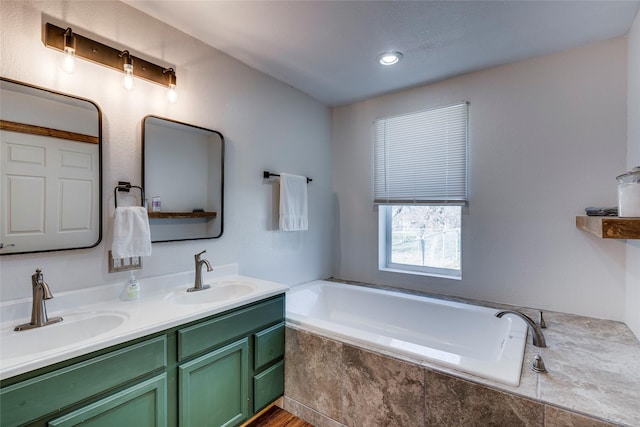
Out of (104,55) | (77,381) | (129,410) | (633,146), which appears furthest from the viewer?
(633,146)

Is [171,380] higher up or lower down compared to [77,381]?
lower down

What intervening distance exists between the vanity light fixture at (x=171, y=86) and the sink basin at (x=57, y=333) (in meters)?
1.26

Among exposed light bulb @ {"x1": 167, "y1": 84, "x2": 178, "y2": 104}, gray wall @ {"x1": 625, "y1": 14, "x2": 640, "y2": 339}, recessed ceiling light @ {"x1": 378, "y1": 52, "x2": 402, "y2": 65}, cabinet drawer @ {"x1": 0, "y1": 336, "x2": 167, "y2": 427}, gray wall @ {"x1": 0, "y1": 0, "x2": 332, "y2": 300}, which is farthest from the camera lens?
recessed ceiling light @ {"x1": 378, "y1": 52, "x2": 402, "y2": 65}

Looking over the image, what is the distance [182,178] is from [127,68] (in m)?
0.66

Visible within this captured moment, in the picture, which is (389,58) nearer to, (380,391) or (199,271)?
(199,271)

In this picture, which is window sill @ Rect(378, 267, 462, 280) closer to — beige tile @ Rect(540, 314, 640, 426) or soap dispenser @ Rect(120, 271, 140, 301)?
beige tile @ Rect(540, 314, 640, 426)

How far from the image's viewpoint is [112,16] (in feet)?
5.31

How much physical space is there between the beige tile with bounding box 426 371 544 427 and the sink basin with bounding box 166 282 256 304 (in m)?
1.17

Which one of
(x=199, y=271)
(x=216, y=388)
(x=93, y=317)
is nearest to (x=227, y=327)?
(x=216, y=388)

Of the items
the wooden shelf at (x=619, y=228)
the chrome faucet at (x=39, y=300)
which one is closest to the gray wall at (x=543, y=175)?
the wooden shelf at (x=619, y=228)

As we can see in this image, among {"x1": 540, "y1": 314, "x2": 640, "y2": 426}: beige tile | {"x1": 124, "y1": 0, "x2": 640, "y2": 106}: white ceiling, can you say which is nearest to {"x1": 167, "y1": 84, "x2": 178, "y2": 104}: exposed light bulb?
{"x1": 124, "y1": 0, "x2": 640, "y2": 106}: white ceiling

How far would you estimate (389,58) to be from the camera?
221 centimetres

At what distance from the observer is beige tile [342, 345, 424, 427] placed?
4.86ft

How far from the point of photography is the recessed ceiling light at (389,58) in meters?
2.15
